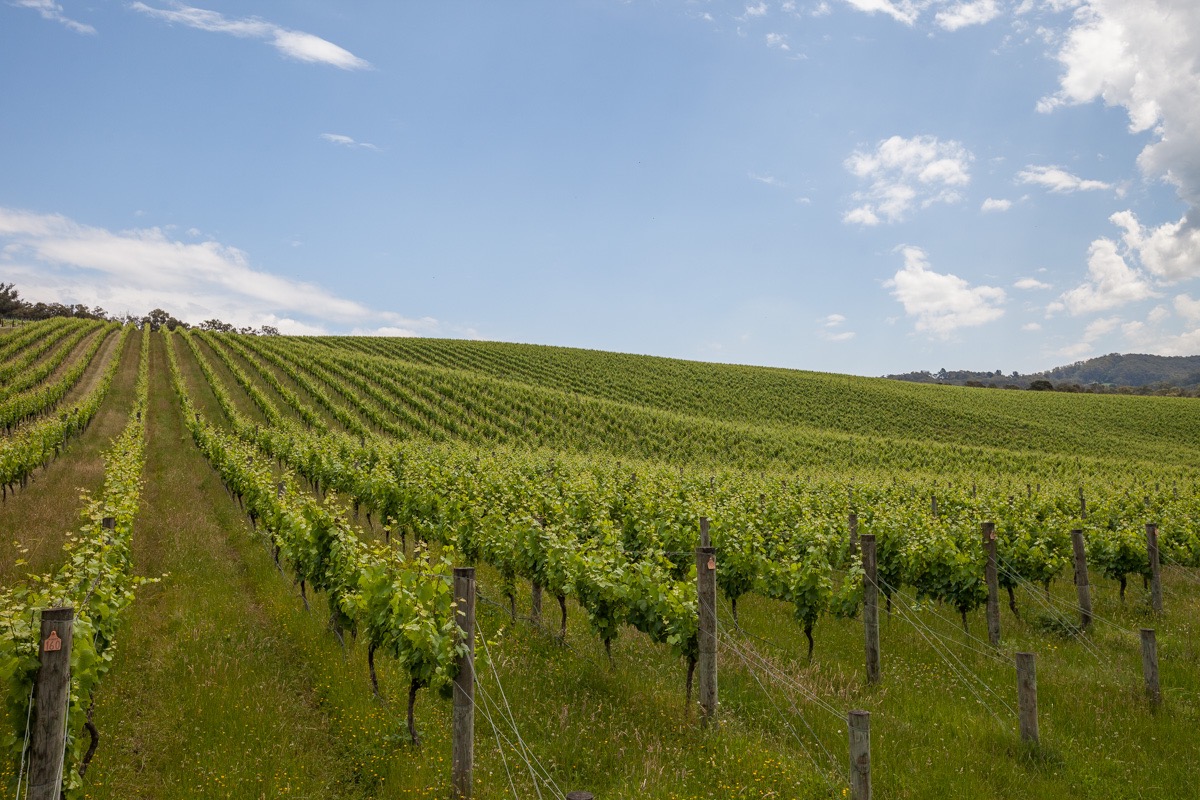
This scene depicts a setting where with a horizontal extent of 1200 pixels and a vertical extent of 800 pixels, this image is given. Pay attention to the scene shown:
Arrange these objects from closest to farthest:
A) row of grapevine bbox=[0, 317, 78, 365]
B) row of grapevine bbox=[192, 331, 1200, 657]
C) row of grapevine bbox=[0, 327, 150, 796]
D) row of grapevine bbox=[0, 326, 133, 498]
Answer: row of grapevine bbox=[0, 327, 150, 796], row of grapevine bbox=[192, 331, 1200, 657], row of grapevine bbox=[0, 326, 133, 498], row of grapevine bbox=[0, 317, 78, 365]

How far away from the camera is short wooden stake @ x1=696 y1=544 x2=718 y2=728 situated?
836 cm

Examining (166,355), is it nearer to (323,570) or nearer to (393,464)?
(393,464)

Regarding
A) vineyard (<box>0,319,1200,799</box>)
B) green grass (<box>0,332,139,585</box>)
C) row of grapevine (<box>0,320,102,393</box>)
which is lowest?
green grass (<box>0,332,139,585</box>)

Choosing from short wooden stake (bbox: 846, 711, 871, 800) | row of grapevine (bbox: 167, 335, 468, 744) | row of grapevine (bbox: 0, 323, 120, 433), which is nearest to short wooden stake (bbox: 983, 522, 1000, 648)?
short wooden stake (bbox: 846, 711, 871, 800)

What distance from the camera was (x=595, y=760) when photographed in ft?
24.7

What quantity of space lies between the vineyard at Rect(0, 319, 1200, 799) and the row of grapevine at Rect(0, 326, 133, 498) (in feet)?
0.72

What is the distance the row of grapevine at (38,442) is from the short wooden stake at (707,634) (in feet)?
76.6

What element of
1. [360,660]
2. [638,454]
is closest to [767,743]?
[360,660]

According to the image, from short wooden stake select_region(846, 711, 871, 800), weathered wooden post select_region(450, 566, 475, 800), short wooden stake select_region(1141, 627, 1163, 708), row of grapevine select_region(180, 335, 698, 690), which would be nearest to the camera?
short wooden stake select_region(846, 711, 871, 800)

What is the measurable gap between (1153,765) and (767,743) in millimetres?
4788

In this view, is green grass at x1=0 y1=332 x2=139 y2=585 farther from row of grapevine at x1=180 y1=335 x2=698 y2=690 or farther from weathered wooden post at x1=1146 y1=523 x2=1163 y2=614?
weathered wooden post at x1=1146 y1=523 x2=1163 y2=614

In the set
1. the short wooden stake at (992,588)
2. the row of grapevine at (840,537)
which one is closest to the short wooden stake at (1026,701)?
the row of grapevine at (840,537)

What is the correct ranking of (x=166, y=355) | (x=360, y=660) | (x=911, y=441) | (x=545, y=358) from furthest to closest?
(x=545, y=358)
(x=166, y=355)
(x=911, y=441)
(x=360, y=660)

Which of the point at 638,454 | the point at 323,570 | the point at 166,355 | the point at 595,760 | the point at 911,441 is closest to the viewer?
the point at 595,760
